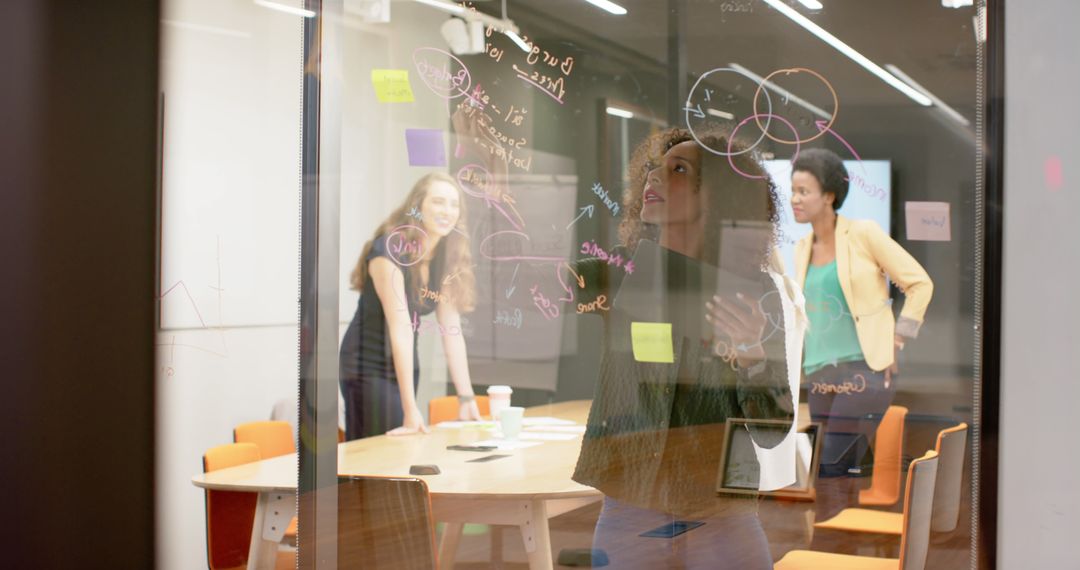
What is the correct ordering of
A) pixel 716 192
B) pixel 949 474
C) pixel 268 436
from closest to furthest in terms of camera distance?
pixel 949 474 < pixel 716 192 < pixel 268 436

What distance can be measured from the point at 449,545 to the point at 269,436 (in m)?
0.91

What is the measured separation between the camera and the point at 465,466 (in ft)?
9.84

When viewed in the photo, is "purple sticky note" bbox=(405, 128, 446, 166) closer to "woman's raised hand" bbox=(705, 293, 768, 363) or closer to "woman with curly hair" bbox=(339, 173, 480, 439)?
"woman with curly hair" bbox=(339, 173, 480, 439)

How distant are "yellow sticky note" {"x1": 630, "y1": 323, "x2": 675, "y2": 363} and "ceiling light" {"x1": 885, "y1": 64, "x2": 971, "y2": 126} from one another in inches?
35.8

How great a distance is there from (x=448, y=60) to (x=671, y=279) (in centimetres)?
97

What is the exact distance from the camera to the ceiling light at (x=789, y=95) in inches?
104

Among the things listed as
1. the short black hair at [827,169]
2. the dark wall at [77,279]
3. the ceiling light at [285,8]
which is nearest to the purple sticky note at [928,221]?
the short black hair at [827,169]

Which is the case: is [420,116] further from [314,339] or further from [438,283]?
[314,339]

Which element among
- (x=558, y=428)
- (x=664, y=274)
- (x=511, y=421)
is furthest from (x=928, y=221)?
→ (x=511, y=421)

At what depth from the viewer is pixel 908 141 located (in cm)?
259

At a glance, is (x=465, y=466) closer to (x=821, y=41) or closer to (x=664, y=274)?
(x=664, y=274)

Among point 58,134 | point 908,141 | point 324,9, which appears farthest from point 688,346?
point 58,134

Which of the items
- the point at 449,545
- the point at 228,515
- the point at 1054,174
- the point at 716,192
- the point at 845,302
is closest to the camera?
the point at 1054,174

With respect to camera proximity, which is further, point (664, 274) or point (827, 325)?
point (664, 274)
